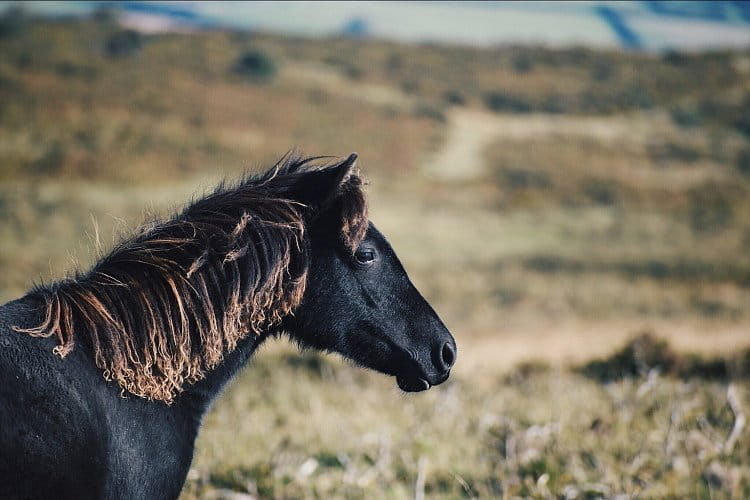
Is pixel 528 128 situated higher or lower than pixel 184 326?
lower

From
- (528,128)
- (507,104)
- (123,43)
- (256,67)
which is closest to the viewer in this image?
(123,43)

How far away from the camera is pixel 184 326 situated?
363 centimetres

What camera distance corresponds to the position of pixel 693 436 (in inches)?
252

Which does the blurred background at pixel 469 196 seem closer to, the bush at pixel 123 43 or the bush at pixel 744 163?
the bush at pixel 123 43

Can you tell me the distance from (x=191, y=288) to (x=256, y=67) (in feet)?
155

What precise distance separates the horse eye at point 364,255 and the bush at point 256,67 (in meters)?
46.0

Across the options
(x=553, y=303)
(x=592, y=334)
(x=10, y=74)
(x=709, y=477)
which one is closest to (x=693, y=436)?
(x=709, y=477)

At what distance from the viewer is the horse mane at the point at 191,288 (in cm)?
353

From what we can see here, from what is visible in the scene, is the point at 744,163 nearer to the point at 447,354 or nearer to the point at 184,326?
the point at 447,354

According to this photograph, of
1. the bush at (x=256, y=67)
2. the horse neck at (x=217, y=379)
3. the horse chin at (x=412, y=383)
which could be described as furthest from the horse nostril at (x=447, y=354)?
the bush at (x=256, y=67)

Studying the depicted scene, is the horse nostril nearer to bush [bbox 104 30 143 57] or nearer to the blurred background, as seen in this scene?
the blurred background

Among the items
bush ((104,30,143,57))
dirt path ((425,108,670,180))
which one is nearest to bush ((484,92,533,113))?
dirt path ((425,108,670,180))

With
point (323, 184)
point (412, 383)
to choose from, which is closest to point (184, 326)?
point (323, 184)

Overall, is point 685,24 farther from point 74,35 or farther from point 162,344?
point 74,35
